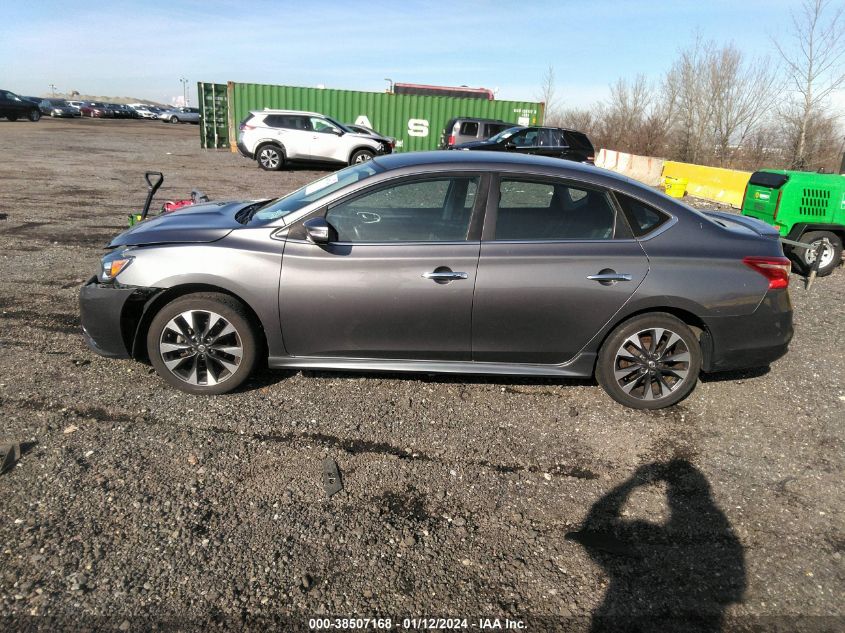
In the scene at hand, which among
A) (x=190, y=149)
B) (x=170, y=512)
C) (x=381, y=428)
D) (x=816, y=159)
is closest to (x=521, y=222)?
(x=381, y=428)

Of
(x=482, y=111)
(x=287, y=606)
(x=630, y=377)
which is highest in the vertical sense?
(x=482, y=111)

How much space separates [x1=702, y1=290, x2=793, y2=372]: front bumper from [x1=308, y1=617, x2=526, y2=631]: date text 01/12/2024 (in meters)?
2.55

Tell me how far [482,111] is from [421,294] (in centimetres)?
2669

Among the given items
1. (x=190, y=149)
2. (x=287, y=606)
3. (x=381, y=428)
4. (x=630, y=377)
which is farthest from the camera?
(x=190, y=149)

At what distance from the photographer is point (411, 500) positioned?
127 inches

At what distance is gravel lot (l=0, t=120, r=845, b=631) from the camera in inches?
101

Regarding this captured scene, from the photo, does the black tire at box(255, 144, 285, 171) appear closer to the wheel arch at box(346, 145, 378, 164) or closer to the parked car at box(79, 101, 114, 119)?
the wheel arch at box(346, 145, 378, 164)

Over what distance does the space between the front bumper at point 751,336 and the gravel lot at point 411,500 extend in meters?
0.40

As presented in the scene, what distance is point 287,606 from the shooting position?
2.50m

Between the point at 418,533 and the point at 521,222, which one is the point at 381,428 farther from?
the point at 521,222

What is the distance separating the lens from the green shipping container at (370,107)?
27.1 meters

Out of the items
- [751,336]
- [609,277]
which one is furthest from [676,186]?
[609,277]

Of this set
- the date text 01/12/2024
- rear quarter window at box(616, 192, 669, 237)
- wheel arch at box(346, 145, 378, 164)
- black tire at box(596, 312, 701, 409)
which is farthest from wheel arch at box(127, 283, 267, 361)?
wheel arch at box(346, 145, 378, 164)

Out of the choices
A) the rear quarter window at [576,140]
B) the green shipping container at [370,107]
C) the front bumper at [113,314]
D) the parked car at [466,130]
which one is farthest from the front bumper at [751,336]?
the green shipping container at [370,107]
